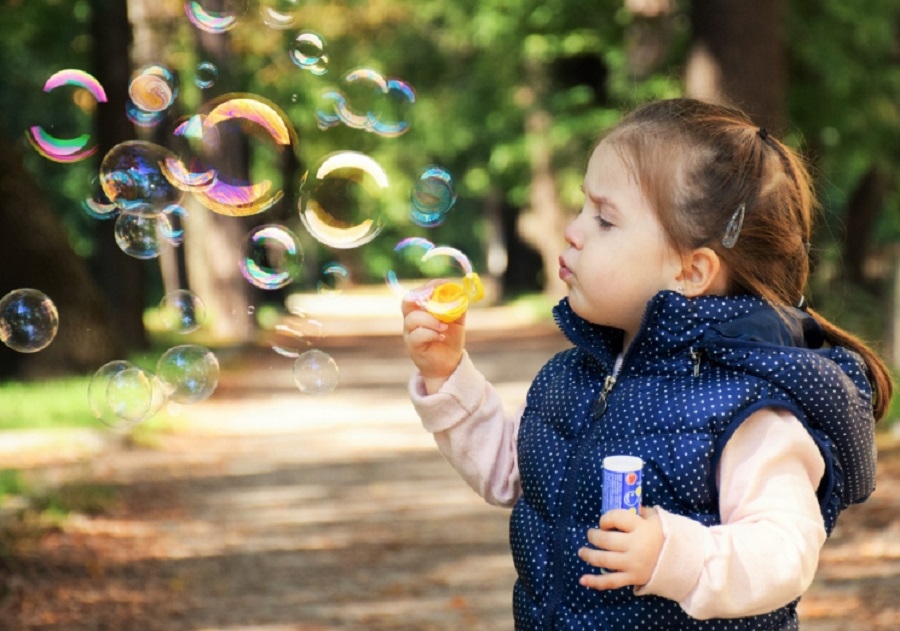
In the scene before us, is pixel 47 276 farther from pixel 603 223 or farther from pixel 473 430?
pixel 603 223

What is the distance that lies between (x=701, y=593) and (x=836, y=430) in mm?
379

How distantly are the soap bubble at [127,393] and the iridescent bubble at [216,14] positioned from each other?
4.29 feet

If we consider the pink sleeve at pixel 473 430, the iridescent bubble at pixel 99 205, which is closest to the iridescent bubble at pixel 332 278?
the iridescent bubble at pixel 99 205

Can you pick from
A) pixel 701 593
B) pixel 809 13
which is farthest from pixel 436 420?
pixel 809 13

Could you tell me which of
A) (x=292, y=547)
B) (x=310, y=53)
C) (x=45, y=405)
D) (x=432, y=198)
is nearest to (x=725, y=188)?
(x=432, y=198)

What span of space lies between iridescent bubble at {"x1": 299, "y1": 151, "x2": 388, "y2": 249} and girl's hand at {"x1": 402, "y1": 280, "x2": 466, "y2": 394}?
159 centimetres

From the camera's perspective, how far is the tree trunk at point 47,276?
11.4 metres

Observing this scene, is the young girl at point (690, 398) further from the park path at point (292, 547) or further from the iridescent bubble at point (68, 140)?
the park path at point (292, 547)

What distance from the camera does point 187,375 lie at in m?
4.62

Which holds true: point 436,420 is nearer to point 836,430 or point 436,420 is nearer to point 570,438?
point 570,438

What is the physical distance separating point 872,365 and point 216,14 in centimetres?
329

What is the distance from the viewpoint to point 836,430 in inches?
87.5

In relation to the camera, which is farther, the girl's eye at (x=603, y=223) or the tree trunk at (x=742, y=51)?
the tree trunk at (x=742, y=51)

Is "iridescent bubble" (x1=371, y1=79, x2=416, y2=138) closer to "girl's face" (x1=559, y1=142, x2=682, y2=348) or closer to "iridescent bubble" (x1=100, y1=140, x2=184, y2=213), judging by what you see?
"iridescent bubble" (x1=100, y1=140, x2=184, y2=213)
